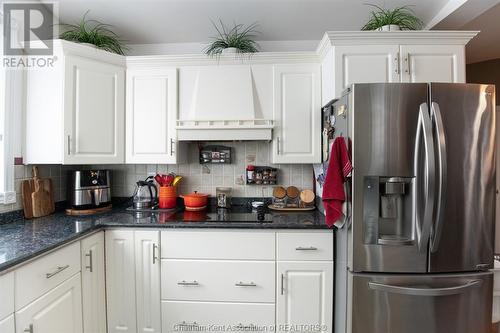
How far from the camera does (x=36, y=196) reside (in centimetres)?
193

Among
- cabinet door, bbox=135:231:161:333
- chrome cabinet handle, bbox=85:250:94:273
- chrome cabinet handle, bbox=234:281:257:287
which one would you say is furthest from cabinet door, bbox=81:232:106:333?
chrome cabinet handle, bbox=234:281:257:287

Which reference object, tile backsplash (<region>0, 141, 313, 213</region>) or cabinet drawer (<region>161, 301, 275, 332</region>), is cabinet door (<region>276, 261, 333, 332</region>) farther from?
tile backsplash (<region>0, 141, 313, 213</region>)

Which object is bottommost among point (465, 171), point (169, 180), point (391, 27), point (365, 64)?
point (169, 180)

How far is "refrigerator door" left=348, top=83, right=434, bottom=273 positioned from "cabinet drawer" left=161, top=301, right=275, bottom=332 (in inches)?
29.2

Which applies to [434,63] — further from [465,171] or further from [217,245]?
[217,245]

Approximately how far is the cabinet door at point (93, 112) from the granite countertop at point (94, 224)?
0.44m

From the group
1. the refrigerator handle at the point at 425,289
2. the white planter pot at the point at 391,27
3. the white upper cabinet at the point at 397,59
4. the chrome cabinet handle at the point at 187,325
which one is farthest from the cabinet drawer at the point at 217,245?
the white planter pot at the point at 391,27

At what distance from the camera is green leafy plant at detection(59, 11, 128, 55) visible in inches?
79.4

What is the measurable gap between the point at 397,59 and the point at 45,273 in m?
2.42

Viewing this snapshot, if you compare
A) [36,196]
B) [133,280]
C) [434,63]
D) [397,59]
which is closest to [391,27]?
[397,59]

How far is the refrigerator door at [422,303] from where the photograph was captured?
143 cm

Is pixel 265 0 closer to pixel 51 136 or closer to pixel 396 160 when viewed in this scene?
pixel 396 160

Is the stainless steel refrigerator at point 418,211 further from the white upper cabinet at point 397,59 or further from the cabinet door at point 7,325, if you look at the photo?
the cabinet door at point 7,325

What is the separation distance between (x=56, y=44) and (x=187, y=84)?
3.01 feet
